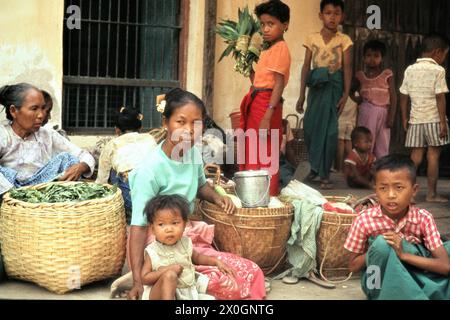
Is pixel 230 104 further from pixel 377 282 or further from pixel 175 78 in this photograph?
pixel 377 282

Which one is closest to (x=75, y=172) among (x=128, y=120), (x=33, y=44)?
(x=128, y=120)

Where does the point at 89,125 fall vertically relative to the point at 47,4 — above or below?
below

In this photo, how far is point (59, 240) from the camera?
14.1 feet

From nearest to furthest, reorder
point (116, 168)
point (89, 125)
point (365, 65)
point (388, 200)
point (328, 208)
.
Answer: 1. point (388, 200)
2. point (328, 208)
3. point (116, 168)
4. point (89, 125)
5. point (365, 65)

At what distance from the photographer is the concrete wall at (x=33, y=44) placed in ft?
23.6

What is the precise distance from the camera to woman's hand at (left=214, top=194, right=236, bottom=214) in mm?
4715

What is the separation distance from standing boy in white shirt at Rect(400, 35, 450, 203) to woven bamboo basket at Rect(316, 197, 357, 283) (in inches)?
117

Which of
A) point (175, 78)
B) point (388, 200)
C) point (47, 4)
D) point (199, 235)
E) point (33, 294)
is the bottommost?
point (33, 294)

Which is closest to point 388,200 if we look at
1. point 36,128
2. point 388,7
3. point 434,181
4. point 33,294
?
point 33,294

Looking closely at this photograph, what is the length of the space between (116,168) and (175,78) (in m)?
2.52

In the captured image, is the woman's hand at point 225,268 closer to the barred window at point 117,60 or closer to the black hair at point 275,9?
the black hair at point 275,9

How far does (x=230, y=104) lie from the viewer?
851 centimetres

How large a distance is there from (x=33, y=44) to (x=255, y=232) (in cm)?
364

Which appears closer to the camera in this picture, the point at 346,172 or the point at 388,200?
the point at 388,200
